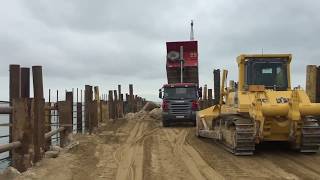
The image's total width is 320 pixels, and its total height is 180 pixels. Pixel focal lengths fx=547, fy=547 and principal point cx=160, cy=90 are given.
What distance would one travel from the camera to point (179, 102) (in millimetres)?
28422

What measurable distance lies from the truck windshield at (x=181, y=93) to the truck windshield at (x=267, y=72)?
12349mm

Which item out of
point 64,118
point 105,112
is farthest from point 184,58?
point 64,118

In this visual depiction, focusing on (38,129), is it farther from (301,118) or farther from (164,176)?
(301,118)

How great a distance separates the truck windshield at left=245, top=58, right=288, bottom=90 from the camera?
16.2 metres

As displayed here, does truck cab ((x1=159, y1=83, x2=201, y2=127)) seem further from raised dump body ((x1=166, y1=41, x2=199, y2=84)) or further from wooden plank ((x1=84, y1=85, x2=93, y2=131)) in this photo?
wooden plank ((x1=84, y1=85, x2=93, y2=131))

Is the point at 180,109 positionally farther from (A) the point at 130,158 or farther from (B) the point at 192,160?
(B) the point at 192,160

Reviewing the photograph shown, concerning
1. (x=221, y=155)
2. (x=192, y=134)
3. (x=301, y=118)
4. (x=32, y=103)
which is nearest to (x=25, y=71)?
(x=32, y=103)

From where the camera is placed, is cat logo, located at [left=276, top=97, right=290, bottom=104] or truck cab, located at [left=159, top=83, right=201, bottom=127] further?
truck cab, located at [left=159, top=83, right=201, bottom=127]

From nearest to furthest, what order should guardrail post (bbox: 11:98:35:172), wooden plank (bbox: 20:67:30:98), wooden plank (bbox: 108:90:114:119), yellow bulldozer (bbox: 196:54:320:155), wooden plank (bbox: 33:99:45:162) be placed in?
guardrail post (bbox: 11:98:35:172), wooden plank (bbox: 33:99:45:162), wooden plank (bbox: 20:67:30:98), yellow bulldozer (bbox: 196:54:320:155), wooden plank (bbox: 108:90:114:119)

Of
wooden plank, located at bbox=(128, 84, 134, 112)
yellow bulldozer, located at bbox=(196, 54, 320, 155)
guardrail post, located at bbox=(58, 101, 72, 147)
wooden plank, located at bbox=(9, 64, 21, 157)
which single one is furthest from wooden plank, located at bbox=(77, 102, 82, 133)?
wooden plank, located at bbox=(128, 84, 134, 112)

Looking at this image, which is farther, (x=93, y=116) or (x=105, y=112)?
(x=105, y=112)

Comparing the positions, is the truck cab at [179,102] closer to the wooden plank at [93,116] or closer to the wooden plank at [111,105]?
the wooden plank at [111,105]

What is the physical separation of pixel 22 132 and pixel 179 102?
17.4 meters

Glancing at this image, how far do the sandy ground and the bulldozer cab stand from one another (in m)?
2.05
